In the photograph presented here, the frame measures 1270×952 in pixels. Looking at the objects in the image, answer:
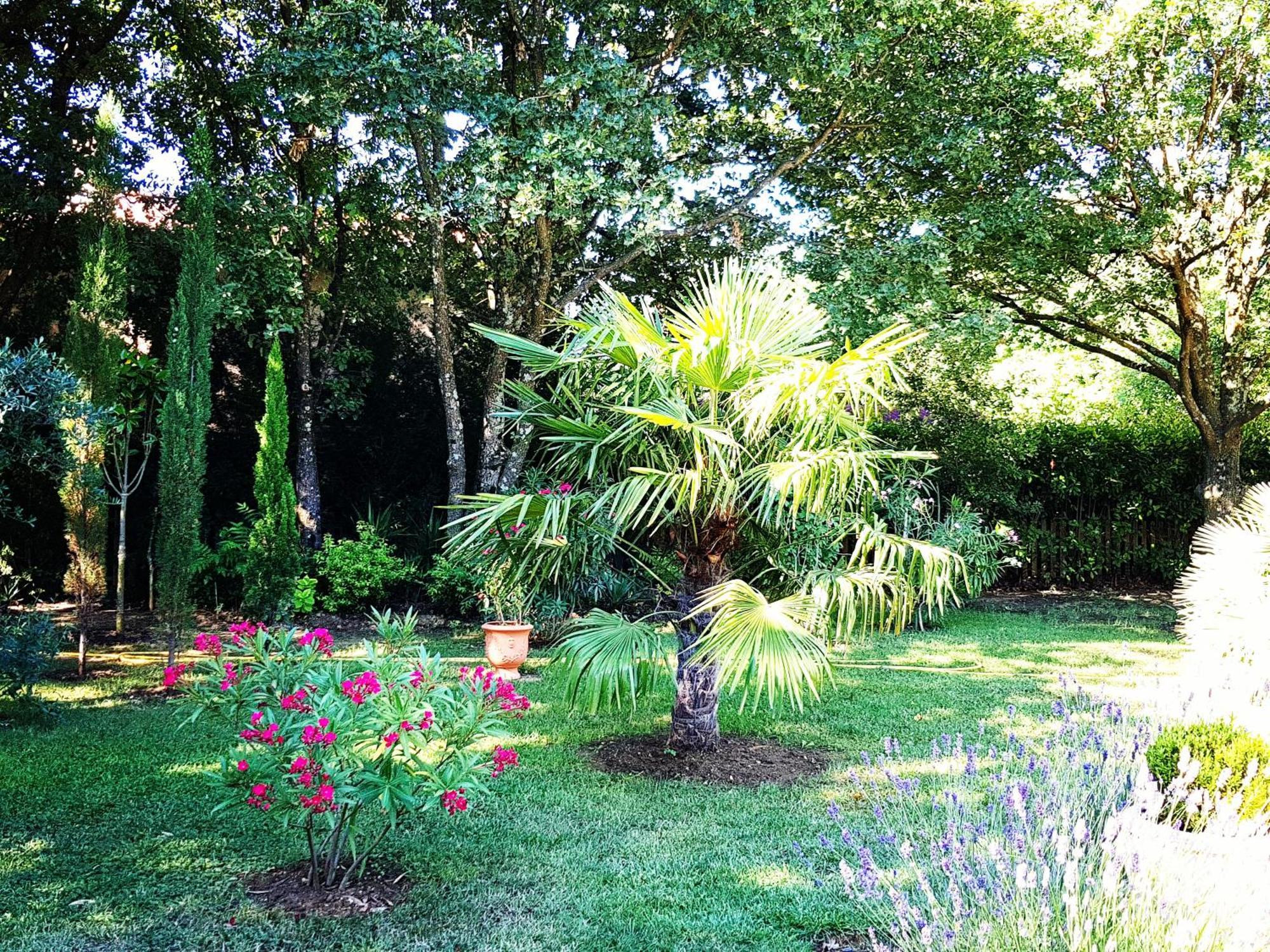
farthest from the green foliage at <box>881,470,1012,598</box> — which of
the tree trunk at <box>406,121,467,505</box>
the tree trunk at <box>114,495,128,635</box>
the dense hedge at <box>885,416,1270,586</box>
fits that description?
the tree trunk at <box>114,495,128,635</box>

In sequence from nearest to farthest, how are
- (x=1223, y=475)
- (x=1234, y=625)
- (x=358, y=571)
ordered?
(x=1234, y=625) → (x=358, y=571) → (x=1223, y=475)

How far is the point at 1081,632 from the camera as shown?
31.5ft

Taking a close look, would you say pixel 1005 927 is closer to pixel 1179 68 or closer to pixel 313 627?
pixel 313 627

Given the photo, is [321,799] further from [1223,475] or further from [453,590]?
[1223,475]

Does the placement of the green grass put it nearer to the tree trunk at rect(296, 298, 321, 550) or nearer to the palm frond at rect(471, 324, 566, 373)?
the palm frond at rect(471, 324, 566, 373)

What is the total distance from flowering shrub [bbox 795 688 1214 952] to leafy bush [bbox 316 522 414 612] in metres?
6.67

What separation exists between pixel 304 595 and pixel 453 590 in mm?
1638

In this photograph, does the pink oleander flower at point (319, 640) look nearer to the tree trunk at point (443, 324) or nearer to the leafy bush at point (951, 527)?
the tree trunk at point (443, 324)

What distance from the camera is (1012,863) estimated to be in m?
2.71

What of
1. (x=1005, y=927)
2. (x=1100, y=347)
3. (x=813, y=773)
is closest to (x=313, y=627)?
(x=813, y=773)

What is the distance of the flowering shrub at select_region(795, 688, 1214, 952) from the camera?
7.41 ft

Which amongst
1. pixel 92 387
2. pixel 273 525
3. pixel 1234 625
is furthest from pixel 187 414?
pixel 1234 625

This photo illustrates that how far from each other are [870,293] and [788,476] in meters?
5.48

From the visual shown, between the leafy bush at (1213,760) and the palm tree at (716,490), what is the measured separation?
4.15 feet
